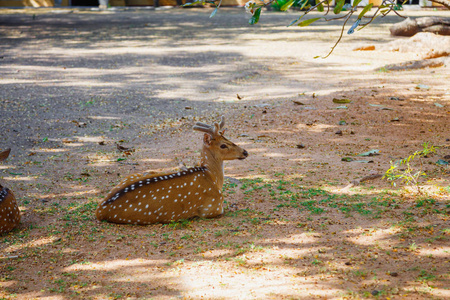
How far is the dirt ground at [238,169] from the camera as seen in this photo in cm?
397

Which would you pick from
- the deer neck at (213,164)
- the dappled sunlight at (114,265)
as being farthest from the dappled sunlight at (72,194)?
the dappled sunlight at (114,265)

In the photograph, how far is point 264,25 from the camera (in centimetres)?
2595

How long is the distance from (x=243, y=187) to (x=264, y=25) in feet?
69.3

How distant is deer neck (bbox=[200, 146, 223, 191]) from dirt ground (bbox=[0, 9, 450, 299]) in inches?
13.7

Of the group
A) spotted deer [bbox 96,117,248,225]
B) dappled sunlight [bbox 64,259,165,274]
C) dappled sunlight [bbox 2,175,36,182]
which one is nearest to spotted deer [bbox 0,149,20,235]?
spotted deer [bbox 96,117,248,225]

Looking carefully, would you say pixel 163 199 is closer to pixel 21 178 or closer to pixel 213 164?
pixel 213 164

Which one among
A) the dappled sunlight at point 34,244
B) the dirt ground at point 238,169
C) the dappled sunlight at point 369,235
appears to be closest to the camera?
the dirt ground at point 238,169

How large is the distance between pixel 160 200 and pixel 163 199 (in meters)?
0.04

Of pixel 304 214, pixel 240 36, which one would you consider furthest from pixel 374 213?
pixel 240 36

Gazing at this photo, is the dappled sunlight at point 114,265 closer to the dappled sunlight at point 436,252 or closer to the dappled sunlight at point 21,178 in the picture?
the dappled sunlight at point 436,252

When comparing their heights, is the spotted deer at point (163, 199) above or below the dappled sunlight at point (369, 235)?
above

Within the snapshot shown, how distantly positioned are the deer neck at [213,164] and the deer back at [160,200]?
26 centimetres

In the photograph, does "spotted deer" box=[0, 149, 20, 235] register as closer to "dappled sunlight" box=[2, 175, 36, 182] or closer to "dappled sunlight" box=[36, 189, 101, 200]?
"dappled sunlight" box=[36, 189, 101, 200]

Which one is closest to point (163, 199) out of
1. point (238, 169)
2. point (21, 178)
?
point (238, 169)
